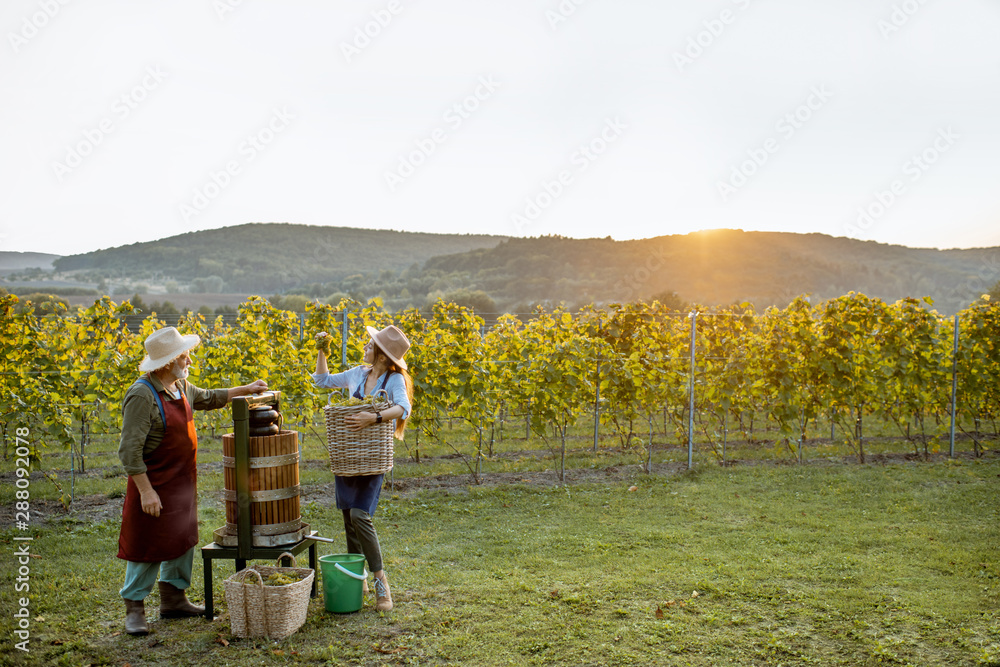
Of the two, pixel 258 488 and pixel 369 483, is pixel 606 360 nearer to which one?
pixel 369 483

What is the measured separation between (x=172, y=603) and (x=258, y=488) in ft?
3.39

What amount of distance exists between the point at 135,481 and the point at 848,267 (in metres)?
62.8

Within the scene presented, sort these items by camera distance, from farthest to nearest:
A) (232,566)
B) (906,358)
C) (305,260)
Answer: (305,260)
(906,358)
(232,566)

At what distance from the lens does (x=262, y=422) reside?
4.09 metres

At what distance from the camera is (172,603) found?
170 inches

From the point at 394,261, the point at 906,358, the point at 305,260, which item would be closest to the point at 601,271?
the point at 394,261

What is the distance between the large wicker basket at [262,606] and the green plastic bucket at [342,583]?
277mm

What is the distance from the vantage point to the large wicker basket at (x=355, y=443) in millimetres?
4094

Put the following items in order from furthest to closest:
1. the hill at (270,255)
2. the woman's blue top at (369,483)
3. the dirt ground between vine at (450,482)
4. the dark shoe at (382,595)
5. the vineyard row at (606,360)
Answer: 1. the hill at (270,255)
2. the vineyard row at (606,360)
3. the dirt ground between vine at (450,482)
4. the dark shoe at (382,595)
5. the woman's blue top at (369,483)

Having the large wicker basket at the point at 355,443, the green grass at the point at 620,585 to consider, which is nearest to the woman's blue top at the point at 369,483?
the large wicker basket at the point at 355,443

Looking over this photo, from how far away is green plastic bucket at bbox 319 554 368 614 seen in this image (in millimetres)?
4305

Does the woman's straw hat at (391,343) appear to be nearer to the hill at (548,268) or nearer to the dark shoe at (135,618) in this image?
the dark shoe at (135,618)

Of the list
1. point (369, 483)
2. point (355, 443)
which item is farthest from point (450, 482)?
point (355, 443)

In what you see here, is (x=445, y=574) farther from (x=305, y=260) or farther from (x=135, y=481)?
(x=305, y=260)
